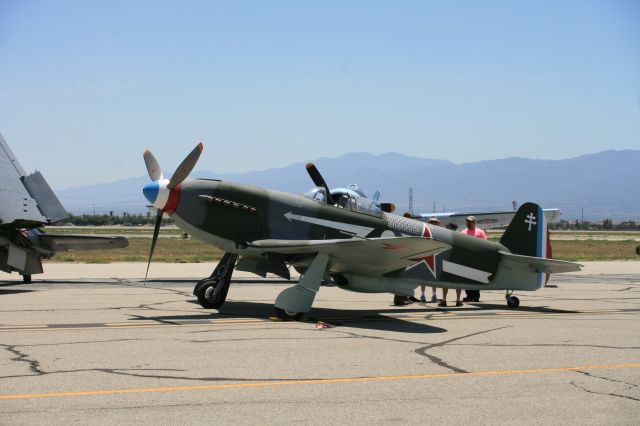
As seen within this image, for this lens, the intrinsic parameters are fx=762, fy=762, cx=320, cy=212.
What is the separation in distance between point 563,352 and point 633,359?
0.82 m

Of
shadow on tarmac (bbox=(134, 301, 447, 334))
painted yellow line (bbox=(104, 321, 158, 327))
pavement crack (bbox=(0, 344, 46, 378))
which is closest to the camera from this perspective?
pavement crack (bbox=(0, 344, 46, 378))

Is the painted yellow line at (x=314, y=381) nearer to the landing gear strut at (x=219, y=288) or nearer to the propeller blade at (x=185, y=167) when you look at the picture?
the propeller blade at (x=185, y=167)

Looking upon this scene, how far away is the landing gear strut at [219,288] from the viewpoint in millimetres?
13672

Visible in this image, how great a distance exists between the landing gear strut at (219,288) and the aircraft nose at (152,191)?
6.08ft

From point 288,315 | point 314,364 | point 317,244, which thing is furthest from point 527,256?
point 314,364

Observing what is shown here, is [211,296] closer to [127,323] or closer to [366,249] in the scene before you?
[127,323]

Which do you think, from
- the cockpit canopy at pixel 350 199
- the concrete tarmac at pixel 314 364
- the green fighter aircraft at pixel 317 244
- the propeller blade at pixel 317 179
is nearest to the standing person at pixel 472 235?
the green fighter aircraft at pixel 317 244

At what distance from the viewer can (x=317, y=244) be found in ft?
41.2

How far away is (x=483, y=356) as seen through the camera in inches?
355

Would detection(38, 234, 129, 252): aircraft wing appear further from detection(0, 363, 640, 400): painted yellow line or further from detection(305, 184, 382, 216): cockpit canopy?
detection(0, 363, 640, 400): painted yellow line

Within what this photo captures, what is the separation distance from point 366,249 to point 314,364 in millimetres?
4558

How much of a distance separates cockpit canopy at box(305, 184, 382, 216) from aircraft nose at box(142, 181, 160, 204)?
2789mm

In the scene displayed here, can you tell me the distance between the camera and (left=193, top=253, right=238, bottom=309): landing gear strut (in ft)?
44.9

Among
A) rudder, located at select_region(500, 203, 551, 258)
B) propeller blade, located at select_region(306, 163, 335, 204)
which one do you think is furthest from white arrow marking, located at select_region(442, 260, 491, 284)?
propeller blade, located at select_region(306, 163, 335, 204)
